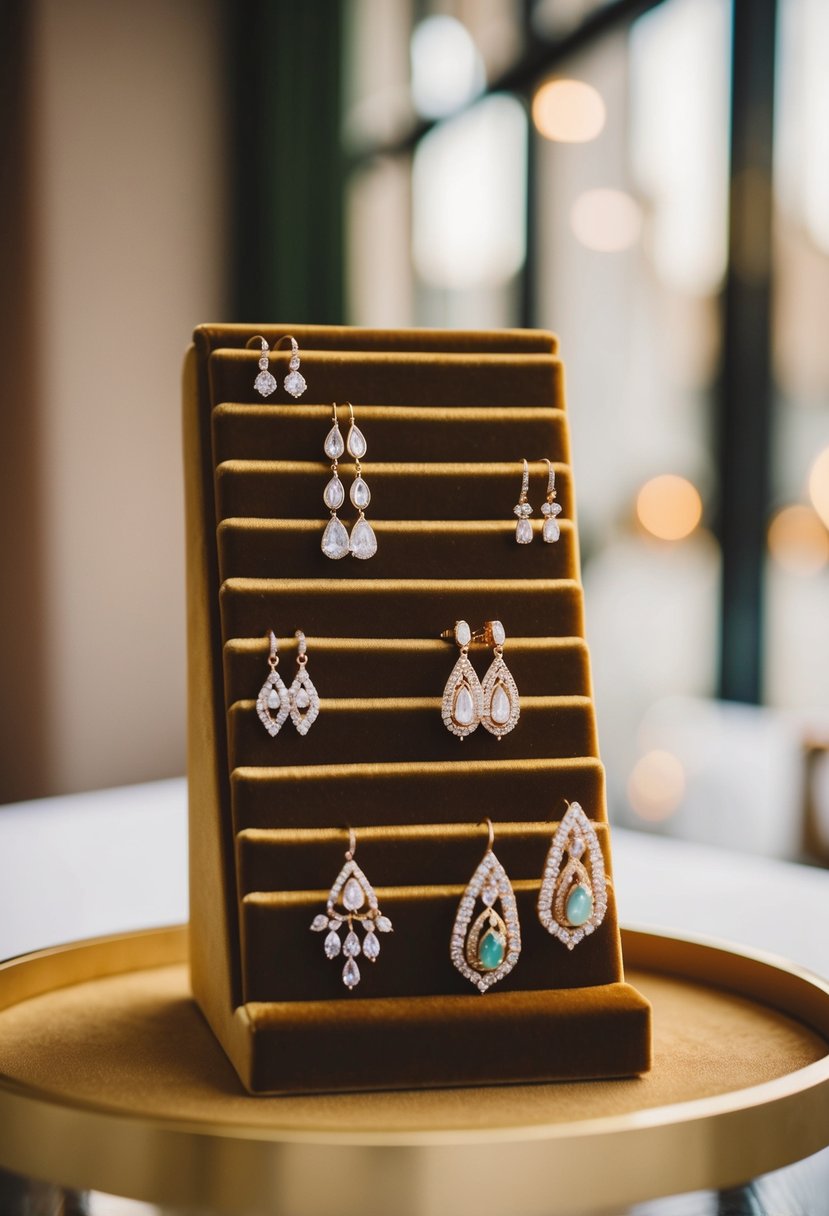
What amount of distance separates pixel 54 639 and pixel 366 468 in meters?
2.83

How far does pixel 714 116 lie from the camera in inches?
112

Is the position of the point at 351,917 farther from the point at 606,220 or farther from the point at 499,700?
the point at 606,220

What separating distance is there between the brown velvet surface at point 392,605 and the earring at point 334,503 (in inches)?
0.4

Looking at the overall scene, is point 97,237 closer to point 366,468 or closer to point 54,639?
point 54,639

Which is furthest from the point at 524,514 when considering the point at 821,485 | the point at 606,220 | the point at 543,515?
the point at 606,220

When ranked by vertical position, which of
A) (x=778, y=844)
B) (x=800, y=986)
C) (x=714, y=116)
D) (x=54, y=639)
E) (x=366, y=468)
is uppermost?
(x=714, y=116)

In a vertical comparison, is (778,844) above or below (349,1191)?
below

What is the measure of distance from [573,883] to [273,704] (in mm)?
148

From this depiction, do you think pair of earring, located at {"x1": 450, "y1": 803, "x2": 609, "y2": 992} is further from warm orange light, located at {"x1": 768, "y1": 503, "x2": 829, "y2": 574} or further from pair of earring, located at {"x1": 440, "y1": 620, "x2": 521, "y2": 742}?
warm orange light, located at {"x1": 768, "y1": 503, "x2": 829, "y2": 574}

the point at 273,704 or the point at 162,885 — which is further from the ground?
the point at 273,704

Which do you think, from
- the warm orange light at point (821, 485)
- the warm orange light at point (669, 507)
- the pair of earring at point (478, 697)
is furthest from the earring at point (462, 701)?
the warm orange light at point (669, 507)

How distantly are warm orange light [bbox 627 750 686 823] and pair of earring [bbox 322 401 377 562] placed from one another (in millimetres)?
2358

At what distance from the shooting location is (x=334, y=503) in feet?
1.77

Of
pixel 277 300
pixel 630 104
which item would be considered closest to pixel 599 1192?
pixel 630 104
